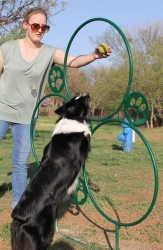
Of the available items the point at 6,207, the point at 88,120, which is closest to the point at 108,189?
the point at 6,207

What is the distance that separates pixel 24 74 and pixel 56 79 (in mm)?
456

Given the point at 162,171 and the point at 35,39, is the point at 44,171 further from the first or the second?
the point at 162,171

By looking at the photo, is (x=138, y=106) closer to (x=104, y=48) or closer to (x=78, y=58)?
(x=104, y=48)

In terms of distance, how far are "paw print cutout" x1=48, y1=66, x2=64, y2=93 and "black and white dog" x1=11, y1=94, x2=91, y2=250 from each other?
60cm

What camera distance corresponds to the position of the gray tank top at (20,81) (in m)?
3.37

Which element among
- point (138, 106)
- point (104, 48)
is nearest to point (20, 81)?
point (104, 48)

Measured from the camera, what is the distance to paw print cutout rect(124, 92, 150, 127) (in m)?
2.75

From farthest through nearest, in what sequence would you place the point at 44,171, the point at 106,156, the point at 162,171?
1. the point at 106,156
2. the point at 162,171
3. the point at 44,171

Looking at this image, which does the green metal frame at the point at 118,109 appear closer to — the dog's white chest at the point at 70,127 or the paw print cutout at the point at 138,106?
the paw print cutout at the point at 138,106

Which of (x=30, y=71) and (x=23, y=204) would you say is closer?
(x=23, y=204)

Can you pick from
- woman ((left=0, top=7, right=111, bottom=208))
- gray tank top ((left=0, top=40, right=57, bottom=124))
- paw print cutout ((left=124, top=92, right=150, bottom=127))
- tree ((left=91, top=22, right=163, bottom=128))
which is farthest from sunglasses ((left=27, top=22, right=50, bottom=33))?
tree ((left=91, top=22, right=163, bottom=128))

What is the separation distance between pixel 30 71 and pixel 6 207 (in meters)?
1.91

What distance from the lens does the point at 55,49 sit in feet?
11.6

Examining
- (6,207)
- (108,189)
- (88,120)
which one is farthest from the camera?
(108,189)
